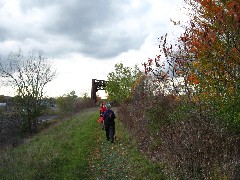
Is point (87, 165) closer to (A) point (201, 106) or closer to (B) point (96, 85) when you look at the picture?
(A) point (201, 106)

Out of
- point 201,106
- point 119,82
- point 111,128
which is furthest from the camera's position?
point 119,82

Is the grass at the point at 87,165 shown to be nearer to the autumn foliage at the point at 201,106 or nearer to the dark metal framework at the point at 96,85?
the autumn foliage at the point at 201,106

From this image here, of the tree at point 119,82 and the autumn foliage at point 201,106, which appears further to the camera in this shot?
the tree at point 119,82

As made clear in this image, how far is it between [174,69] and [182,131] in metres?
3.79

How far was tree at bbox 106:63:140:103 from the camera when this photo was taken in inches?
2259

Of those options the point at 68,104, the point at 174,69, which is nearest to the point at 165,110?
the point at 174,69

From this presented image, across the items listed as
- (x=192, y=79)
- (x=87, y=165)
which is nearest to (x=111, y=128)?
(x=87, y=165)

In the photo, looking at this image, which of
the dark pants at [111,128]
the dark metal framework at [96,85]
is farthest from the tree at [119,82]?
the dark pants at [111,128]

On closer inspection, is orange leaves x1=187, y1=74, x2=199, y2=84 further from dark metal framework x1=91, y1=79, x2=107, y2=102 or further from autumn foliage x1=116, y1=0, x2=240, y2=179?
dark metal framework x1=91, y1=79, x2=107, y2=102

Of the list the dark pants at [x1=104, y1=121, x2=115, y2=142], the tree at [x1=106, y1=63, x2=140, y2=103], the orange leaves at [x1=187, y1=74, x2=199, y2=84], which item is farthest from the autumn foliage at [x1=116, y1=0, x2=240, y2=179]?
the tree at [x1=106, y1=63, x2=140, y2=103]

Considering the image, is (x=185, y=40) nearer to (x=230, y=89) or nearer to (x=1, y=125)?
(x=230, y=89)

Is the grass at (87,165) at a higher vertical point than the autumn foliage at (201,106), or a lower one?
lower

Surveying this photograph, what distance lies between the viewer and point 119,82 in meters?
59.1

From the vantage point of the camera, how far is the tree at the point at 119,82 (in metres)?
57.4
